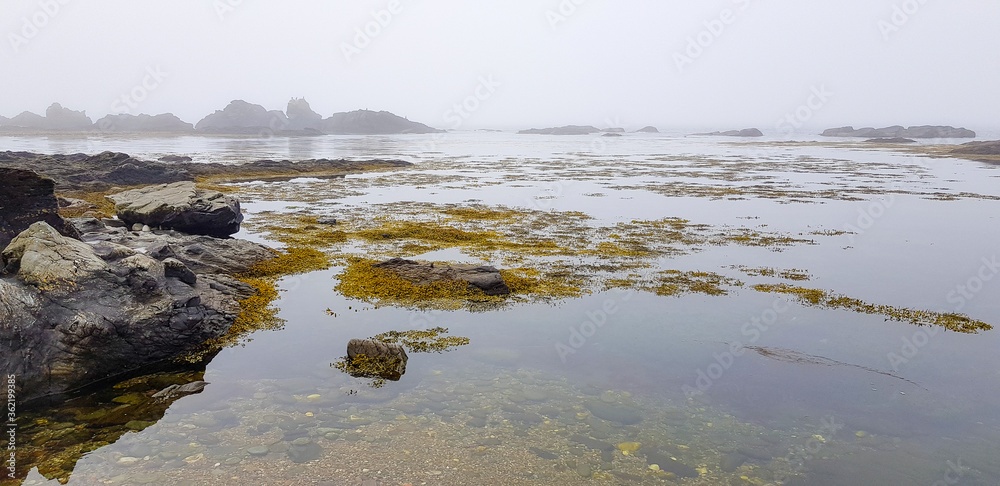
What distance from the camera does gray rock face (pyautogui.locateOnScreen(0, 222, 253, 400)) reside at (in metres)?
13.6

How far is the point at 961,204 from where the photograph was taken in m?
45.5

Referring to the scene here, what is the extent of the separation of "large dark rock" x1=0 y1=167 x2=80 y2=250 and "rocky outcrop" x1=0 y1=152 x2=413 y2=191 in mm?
30261

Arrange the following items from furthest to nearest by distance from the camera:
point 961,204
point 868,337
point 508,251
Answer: point 961,204 → point 508,251 → point 868,337

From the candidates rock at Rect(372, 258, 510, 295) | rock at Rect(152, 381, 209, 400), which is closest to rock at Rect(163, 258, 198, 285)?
rock at Rect(152, 381, 209, 400)

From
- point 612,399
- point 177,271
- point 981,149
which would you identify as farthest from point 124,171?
point 981,149

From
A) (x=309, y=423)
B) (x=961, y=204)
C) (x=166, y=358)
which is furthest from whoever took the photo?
(x=961, y=204)

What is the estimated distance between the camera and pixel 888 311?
19938mm

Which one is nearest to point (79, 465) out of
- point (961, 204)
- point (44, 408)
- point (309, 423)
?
point (44, 408)

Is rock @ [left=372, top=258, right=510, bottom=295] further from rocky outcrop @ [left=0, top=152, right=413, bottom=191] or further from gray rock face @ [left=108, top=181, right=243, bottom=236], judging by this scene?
rocky outcrop @ [left=0, top=152, right=413, bottom=191]

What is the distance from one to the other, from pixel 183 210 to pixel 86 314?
15764 millimetres

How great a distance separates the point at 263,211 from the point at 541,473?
36.6 m

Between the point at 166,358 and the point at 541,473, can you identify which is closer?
the point at 541,473

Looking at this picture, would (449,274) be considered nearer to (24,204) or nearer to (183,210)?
(24,204)

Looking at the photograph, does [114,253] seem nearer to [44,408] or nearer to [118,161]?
[44,408]
